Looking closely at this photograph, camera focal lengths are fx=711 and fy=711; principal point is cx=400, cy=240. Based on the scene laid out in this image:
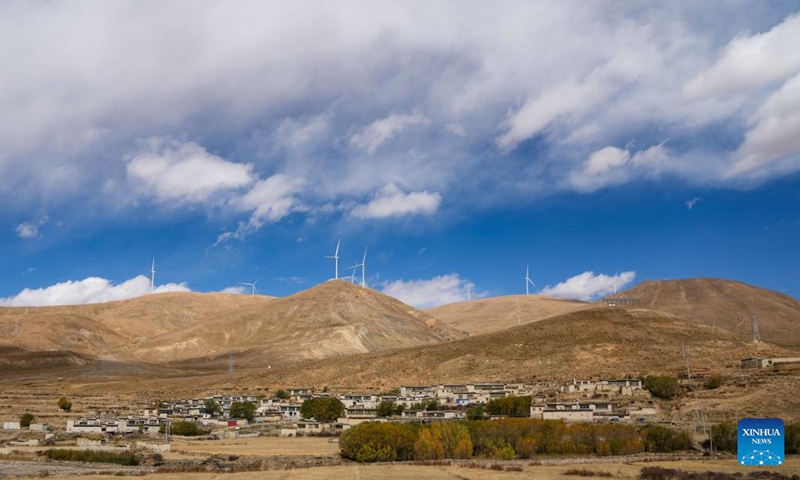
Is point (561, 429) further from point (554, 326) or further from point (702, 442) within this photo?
point (554, 326)

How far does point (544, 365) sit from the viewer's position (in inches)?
5418

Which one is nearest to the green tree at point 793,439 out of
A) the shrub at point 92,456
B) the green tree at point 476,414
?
the green tree at point 476,414

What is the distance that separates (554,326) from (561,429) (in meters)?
95.7

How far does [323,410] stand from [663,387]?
153 ft

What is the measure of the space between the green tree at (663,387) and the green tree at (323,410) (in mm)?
43083

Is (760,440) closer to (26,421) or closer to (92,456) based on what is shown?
(92,456)

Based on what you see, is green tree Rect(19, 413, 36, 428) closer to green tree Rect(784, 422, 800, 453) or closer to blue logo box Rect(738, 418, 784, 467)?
green tree Rect(784, 422, 800, 453)

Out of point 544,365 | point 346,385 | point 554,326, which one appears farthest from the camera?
point 554,326

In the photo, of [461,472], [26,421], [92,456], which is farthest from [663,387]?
[26,421]

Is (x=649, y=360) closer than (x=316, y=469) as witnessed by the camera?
No

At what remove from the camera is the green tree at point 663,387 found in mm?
93244

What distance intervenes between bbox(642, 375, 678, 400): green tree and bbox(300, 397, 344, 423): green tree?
141 ft

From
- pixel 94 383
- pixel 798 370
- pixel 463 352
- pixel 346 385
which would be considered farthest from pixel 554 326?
pixel 94 383

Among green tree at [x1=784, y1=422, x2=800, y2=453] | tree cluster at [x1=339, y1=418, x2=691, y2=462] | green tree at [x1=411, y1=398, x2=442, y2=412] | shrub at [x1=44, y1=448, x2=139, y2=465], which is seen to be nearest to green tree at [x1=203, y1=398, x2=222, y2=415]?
green tree at [x1=411, y1=398, x2=442, y2=412]
